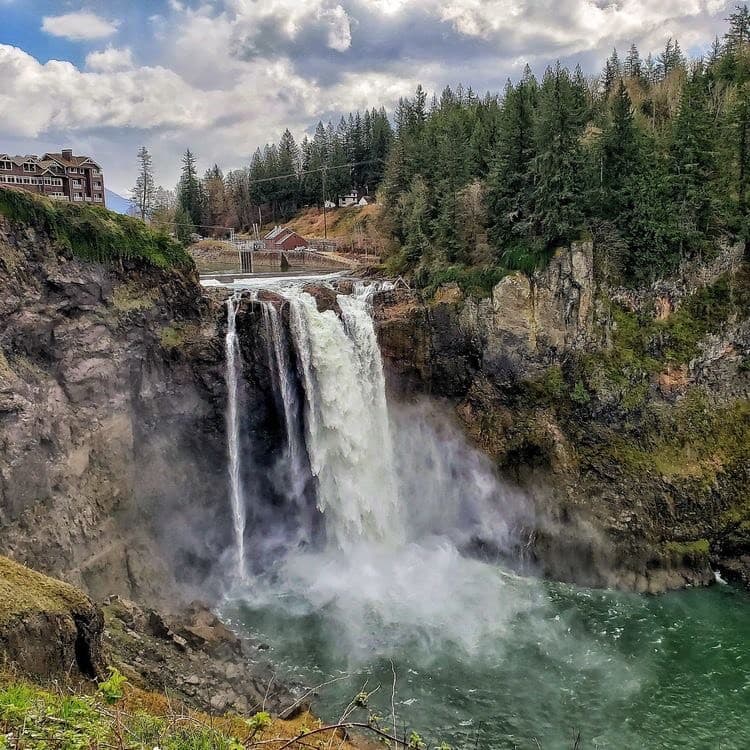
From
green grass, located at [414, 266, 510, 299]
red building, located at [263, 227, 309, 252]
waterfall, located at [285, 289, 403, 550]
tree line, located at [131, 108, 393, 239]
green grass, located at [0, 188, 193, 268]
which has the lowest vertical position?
waterfall, located at [285, 289, 403, 550]

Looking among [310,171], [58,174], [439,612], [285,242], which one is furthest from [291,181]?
[439,612]

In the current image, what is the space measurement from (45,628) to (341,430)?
19293 millimetres

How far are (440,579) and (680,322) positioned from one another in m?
19.3

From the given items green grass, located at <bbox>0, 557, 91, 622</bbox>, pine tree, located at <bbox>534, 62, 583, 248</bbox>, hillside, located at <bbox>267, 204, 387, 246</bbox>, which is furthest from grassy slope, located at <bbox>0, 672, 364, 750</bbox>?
hillside, located at <bbox>267, 204, 387, 246</bbox>

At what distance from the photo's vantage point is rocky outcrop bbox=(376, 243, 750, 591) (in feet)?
102

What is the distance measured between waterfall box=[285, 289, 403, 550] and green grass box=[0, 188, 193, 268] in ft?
21.8

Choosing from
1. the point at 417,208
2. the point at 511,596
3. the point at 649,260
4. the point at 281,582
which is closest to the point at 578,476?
the point at 511,596

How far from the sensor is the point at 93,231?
88.5 ft

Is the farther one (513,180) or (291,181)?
(291,181)

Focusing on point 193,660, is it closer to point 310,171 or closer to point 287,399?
point 287,399

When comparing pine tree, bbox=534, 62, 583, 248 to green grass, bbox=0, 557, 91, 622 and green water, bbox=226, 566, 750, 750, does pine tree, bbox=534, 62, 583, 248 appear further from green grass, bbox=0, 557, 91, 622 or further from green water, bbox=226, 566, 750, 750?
green grass, bbox=0, 557, 91, 622

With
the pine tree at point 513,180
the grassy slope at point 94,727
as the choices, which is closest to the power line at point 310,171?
the pine tree at point 513,180

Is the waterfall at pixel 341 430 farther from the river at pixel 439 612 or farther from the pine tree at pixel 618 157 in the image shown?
the pine tree at pixel 618 157

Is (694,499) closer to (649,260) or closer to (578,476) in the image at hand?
(578,476)
